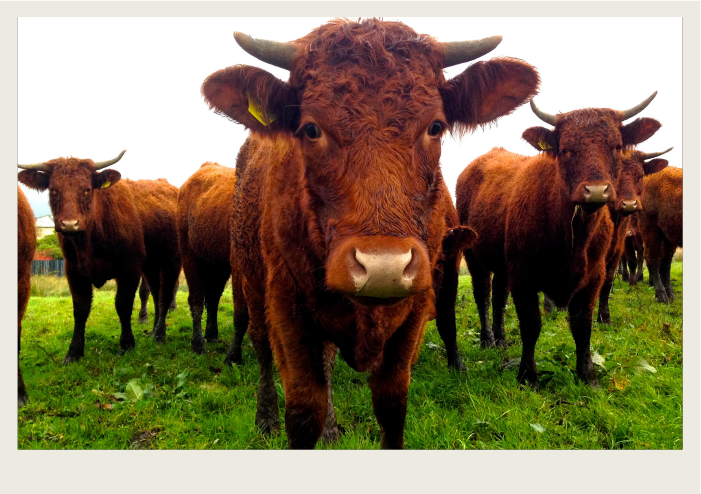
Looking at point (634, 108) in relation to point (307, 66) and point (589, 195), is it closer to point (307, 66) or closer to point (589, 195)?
point (589, 195)

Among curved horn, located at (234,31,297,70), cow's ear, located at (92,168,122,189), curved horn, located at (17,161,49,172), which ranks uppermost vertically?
curved horn, located at (234,31,297,70)

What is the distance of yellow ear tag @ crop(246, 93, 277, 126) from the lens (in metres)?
2.36

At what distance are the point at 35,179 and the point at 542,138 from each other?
6.31m

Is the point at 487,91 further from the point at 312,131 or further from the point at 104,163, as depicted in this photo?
the point at 104,163

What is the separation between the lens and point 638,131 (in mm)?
4453

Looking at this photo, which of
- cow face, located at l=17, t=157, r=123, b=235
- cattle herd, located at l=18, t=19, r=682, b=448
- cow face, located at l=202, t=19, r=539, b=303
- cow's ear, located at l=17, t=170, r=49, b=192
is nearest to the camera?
cow face, located at l=202, t=19, r=539, b=303

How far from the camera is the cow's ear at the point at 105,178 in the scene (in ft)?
21.1

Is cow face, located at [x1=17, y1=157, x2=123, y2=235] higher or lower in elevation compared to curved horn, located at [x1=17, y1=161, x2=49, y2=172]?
lower

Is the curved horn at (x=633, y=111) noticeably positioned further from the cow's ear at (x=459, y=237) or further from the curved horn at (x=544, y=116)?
the cow's ear at (x=459, y=237)

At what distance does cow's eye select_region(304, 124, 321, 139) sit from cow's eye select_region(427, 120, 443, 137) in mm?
520

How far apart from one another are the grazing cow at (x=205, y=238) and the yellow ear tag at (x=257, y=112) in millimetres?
3748

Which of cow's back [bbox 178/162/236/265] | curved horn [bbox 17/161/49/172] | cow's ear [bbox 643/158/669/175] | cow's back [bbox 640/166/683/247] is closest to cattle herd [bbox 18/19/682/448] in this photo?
curved horn [bbox 17/161/49/172]

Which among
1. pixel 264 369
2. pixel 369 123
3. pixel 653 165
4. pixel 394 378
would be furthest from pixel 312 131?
pixel 653 165

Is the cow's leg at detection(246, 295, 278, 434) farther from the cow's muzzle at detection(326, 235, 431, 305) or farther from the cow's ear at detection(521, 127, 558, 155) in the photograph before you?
the cow's ear at detection(521, 127, 558, 155)
